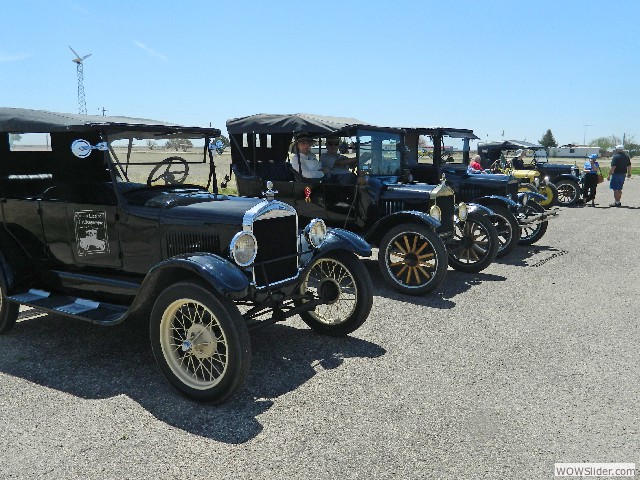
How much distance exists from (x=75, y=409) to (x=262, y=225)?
1.79 m

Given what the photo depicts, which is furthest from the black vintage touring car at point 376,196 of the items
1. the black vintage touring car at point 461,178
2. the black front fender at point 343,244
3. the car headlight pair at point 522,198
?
the car headlight pair at point 522,198

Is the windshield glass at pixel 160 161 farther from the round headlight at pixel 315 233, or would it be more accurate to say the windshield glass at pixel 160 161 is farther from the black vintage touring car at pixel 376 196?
the black vintage touring car at pixel 376 196

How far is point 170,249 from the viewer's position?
415 centimetres

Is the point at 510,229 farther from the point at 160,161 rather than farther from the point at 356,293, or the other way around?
the point at 160,161

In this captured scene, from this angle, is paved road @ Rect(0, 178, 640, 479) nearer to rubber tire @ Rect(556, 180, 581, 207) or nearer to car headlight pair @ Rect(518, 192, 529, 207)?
car headlight pair @ Rect(518, 192, 529, 207)

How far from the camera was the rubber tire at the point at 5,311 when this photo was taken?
4.57 meters

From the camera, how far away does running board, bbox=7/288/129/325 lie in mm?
4004

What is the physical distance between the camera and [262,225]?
401 cm

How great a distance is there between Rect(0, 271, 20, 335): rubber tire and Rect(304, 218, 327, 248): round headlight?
2704 millimetres

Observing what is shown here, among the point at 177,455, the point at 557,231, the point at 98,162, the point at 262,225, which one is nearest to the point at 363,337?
the point at 262,225

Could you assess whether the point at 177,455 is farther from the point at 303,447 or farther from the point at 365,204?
the point at 365,204

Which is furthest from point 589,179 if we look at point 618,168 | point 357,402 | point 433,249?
point 357,402

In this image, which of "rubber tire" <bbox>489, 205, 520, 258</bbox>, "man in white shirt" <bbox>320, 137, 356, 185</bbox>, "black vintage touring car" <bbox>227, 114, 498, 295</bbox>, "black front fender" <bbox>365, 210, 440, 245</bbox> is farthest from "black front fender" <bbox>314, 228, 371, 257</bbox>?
"rubber tire" <bbox>489, 205, 520, 258</bbox>

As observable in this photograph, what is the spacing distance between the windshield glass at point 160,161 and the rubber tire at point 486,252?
3821 millimetres
